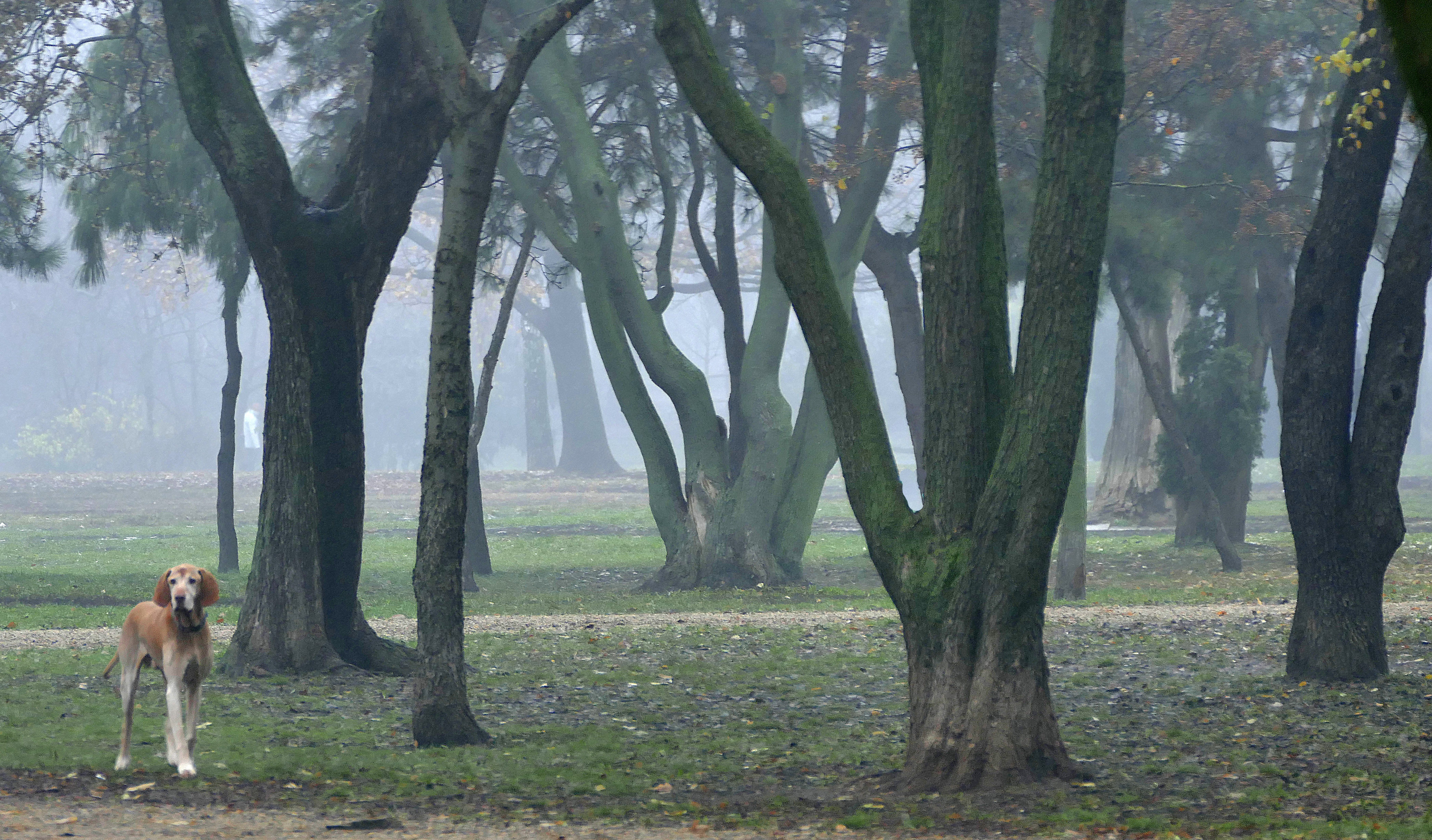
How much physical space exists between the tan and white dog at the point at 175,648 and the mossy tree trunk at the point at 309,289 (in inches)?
131

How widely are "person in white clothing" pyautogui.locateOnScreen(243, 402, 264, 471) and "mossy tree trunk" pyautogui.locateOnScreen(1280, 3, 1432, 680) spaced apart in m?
62.1

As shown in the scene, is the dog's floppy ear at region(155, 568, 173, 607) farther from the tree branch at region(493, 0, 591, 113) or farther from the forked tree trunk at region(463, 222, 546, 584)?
the forked tree trunk at region(463, 222, 546, 584)

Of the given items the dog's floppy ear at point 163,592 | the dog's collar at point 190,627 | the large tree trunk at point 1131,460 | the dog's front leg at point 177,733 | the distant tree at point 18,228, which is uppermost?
the distant tree at point 18,228

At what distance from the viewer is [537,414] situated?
58031mm

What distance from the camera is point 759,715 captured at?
9188 mm

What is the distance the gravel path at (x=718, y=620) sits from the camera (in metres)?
13.1

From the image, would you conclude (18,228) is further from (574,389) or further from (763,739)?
(574,389)

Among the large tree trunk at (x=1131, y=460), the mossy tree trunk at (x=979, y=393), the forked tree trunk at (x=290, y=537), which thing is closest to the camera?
the mossy tree trunk at (x=979, y=393)

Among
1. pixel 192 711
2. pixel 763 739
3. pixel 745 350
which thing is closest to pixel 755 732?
pixel 763 739

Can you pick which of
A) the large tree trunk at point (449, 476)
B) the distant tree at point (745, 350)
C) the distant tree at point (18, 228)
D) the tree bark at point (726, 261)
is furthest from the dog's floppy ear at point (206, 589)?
the distant tree at point (18, 228)

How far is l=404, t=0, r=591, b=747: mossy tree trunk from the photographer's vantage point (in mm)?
7875

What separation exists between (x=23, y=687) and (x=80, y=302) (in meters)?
62.2

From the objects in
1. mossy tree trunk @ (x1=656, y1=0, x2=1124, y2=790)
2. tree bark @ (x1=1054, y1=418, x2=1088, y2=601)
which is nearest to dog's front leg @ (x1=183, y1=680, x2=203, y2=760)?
mossy tree trunk @ (x1=656, y1=0, x2=1124, y2=790)

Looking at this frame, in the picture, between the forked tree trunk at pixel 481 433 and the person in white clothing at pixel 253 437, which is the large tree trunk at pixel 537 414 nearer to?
the person in white clothing at pixel 253 437
